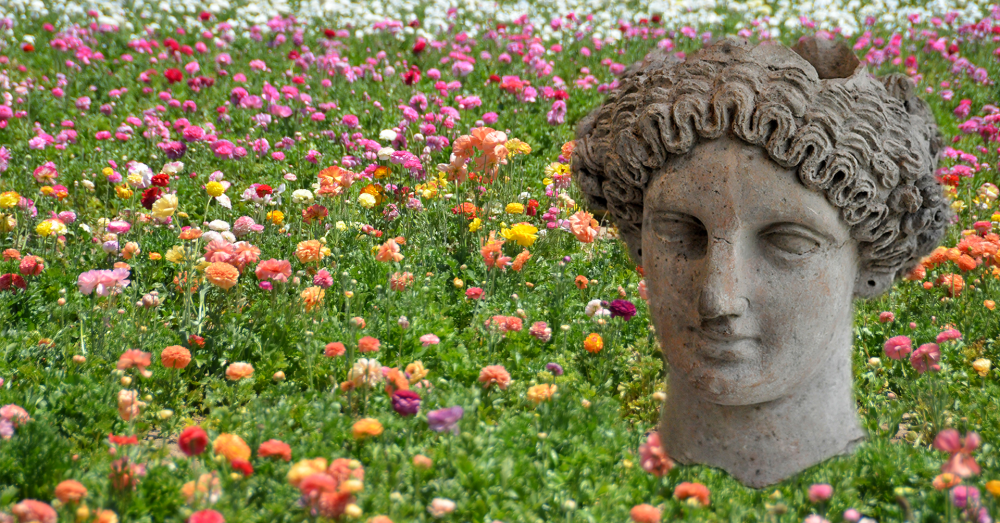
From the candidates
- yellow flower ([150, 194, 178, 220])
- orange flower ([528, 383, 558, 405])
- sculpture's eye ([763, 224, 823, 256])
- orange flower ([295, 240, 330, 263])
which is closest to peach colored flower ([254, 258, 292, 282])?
orange flower ([295, 240, 330, 263])

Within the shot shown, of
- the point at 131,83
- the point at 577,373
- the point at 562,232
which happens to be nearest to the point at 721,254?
the point at 577,373

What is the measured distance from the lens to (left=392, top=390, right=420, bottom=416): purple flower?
7.74ft

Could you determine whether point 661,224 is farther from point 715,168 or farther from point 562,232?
point 562,232

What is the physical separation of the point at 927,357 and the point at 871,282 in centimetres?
49

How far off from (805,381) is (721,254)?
607 mm

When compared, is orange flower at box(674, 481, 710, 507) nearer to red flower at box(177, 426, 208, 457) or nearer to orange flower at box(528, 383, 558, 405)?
orange flower at box(528, 383, 558, 405)

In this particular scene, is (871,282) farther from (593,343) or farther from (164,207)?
(164,207)

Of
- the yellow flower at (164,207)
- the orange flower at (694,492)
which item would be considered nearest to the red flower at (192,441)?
the orange flower at (694,492)

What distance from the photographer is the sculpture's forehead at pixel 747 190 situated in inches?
95.8

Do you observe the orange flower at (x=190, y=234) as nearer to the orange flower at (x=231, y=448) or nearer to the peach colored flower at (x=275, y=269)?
the peach colored flower at (x=275, y=269)

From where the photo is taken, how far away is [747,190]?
2436 millimetres

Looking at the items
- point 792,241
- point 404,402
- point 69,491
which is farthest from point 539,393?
point 69,491

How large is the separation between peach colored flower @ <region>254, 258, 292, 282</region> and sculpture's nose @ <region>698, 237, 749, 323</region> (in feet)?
5.67

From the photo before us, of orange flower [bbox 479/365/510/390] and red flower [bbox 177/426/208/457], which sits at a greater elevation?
orange flower [bbox 479/365/510/390]
